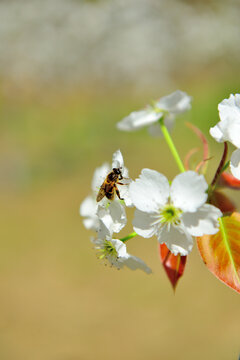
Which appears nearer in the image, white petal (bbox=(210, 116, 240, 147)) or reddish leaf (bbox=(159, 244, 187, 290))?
white petal (bbox=(210, 116, 240, 147))

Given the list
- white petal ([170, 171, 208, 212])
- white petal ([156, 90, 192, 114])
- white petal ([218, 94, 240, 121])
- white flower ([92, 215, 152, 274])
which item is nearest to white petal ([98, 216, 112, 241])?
white flower ([92, 215, 152, 274])

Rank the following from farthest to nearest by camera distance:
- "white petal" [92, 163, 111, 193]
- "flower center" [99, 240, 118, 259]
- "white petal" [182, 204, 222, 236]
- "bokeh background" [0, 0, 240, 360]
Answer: "bokeh background" [0, 0, 240, 360], "white petal" [92, 163, 111, 193], "flower center" [99, 240, 118, 259], "white petal" [182, 204, 222, 236]

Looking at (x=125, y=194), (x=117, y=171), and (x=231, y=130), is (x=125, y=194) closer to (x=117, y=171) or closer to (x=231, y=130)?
(x=117, y=171)

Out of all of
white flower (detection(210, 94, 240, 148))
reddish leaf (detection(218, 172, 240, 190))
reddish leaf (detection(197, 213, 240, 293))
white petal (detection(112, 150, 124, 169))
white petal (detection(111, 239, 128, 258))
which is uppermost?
white petal (detection(112, 150, 124, 169))

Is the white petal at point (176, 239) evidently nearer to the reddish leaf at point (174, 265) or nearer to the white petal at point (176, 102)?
the reddish leaf at point (174, 265)

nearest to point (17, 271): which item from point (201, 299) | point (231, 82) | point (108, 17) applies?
point (201, 299)

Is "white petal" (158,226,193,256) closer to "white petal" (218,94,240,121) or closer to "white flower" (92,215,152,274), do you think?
"white flower" (92,215,152,274)
